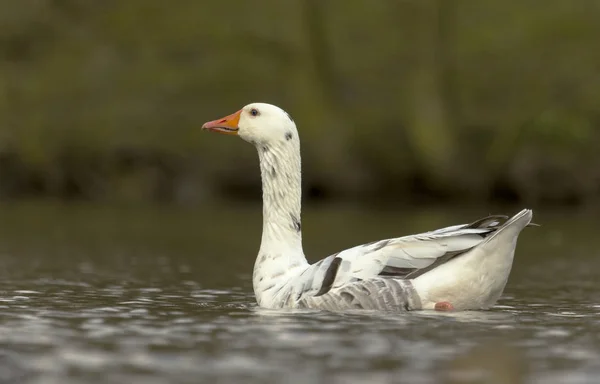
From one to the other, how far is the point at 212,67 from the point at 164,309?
2514cm

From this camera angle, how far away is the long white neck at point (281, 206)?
38.9 feet

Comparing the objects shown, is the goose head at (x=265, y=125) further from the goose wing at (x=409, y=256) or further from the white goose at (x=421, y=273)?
the goose wing at (x=409, y=256)

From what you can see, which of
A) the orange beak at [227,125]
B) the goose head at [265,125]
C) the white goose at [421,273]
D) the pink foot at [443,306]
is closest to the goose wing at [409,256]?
the white goose at [421,273]

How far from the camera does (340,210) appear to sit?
29.2 m

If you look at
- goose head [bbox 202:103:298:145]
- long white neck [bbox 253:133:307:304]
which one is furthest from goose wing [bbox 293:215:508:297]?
goose head [bbox 202:103:298:145]

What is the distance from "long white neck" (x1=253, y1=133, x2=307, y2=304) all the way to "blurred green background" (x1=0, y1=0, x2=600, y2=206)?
64.3 ft

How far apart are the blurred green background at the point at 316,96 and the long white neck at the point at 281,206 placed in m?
19.6

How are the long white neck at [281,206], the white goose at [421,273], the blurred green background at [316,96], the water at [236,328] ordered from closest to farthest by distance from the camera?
the water at [236,328] < the white goose at [421,273] < the long white neck at [281,206] < the blurred green background at [316,96]

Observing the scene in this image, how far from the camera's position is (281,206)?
40.0 feet

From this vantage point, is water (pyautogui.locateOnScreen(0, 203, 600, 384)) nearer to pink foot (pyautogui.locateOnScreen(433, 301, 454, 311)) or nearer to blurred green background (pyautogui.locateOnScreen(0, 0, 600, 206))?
pink foot (pyautogui.locateOnScreen(433, 301, 454, 311))

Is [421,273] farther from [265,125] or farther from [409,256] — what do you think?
[265,125]

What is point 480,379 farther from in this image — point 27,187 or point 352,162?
point 27,187

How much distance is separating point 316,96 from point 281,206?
21.3 meters

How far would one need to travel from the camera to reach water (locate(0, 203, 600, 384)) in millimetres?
7684
